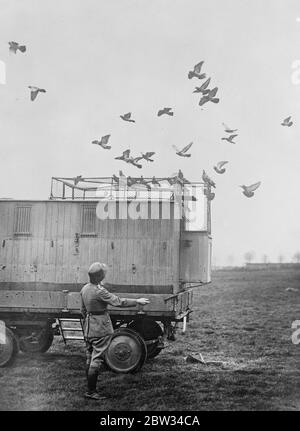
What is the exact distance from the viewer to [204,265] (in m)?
10.9

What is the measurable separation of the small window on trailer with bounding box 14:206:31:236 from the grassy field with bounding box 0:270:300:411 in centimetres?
271

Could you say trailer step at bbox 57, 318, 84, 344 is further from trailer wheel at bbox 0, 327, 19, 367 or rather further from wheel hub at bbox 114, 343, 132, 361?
wheel hub at bbox 114, 343, 132, 361

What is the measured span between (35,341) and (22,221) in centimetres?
261

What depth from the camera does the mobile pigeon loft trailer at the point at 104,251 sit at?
→ 10.7 meters

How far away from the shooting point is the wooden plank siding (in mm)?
10742

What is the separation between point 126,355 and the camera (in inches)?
394

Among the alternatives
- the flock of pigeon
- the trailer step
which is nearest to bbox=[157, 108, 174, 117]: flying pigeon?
the flock of pigeon

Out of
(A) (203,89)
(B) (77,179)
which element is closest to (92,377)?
(B) (77,179)

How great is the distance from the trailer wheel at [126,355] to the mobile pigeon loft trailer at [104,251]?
0.62 meters

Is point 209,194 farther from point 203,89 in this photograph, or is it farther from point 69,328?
point 69,328

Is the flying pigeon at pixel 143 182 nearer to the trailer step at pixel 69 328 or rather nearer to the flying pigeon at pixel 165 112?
the flying pigeon at pixel 165 112

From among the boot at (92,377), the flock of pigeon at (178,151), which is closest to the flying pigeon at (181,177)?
the flock of pigeon at (178,151)
